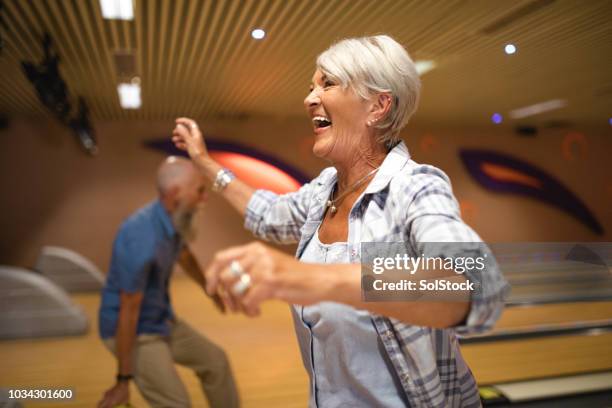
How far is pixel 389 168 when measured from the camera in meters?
0.90

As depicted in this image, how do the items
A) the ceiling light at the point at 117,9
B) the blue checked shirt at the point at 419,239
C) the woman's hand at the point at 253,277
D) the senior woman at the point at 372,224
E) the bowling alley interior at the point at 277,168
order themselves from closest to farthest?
the woman's hand at the point at 253,277 → the blue checked shirt at the point at 419,239 → the senior woman at the point at 372,224 → the bowling alley interior at the point at 277,168 → the ceiling light at the point at 117,9

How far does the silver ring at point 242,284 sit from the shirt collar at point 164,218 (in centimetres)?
134

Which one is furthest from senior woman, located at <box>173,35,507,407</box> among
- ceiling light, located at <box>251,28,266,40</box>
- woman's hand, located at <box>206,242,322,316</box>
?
ceiling light, located at <box>251,28,266,40</box>

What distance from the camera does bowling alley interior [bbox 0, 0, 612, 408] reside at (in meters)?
1.03

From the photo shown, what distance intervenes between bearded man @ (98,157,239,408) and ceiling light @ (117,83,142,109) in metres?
0.45

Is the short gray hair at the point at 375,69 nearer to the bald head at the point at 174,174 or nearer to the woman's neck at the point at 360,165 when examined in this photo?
the woman's neck at the point at 360,165

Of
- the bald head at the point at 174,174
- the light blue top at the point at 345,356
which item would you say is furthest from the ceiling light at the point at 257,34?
the light blue top at the point at 345,356

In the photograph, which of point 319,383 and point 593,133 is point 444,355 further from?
point 593,133

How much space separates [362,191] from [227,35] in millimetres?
1589

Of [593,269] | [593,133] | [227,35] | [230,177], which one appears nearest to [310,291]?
[230,177]

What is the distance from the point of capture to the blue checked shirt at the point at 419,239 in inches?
26.3

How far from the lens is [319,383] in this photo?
0.97 m

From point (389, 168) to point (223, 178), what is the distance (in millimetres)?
635

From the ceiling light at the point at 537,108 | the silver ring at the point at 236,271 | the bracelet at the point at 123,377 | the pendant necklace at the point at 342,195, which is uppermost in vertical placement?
the ceiling light at the point at 537,108
